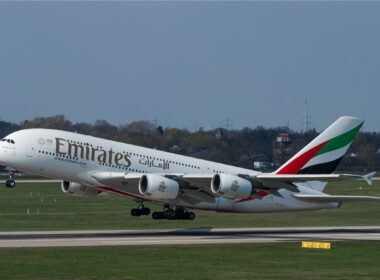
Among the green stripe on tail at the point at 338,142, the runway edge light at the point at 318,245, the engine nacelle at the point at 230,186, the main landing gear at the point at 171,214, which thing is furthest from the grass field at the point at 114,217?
the runway edge light at the point at 318,245

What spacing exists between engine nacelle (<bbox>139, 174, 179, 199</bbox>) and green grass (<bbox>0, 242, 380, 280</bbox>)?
6324mm

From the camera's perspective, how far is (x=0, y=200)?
81.7m

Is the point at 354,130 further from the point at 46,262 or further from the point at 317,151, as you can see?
the point at 46,262

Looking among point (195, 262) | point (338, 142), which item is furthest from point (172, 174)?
point (195, 262)

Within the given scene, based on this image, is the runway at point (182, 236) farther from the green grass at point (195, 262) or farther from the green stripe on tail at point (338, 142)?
the green stripe on tail at point (338, 142)

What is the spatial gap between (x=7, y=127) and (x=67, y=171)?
94.7 meters

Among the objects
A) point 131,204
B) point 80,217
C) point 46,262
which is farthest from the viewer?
point 131,204

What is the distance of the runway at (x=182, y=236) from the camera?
4366 centimetres

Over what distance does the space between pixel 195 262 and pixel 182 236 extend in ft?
44.3

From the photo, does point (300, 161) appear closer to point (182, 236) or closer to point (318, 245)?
point (182, 236)

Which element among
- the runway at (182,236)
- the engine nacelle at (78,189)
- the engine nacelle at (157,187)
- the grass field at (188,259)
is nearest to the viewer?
the grass field at (188,259)

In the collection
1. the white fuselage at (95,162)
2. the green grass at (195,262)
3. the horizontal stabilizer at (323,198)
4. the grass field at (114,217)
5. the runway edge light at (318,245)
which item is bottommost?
the green grass at (195,262)

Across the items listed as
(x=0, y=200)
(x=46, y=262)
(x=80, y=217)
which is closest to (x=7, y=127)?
(x=0, y=200)

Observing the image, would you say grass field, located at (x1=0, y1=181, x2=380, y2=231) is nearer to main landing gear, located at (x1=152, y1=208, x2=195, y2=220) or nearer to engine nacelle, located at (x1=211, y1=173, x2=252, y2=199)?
main landing gear, located at (x1=152, y1=208, x2=195, y2=220)
